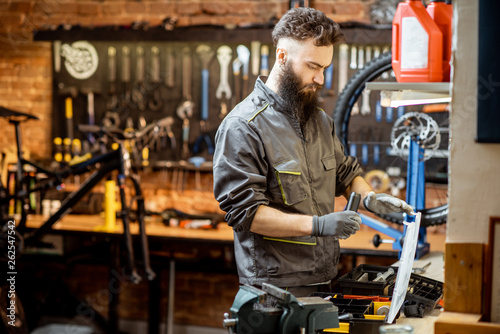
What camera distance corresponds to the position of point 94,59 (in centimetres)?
462

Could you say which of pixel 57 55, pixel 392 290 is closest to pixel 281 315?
pixel 392 290

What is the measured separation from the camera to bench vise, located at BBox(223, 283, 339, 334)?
5.13ft

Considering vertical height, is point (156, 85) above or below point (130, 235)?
above

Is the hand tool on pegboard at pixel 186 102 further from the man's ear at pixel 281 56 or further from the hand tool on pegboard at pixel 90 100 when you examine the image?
the man's ear at pixel 281 56

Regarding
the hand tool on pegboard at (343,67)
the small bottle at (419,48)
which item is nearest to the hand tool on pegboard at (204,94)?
the hand tool on pegboard at (343,67)

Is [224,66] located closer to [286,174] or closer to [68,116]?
[68,116]

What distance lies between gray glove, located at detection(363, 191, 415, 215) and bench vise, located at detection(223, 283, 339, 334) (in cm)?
57

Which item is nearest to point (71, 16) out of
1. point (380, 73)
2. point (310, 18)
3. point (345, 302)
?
point (380, 73)

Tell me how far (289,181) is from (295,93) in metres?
0.33

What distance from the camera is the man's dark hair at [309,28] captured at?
2.20 meters

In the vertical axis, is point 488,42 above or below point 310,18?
below

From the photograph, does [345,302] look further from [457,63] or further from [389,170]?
[389,170]

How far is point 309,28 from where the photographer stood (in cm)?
221

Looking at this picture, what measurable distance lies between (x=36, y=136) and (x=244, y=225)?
3.14m
